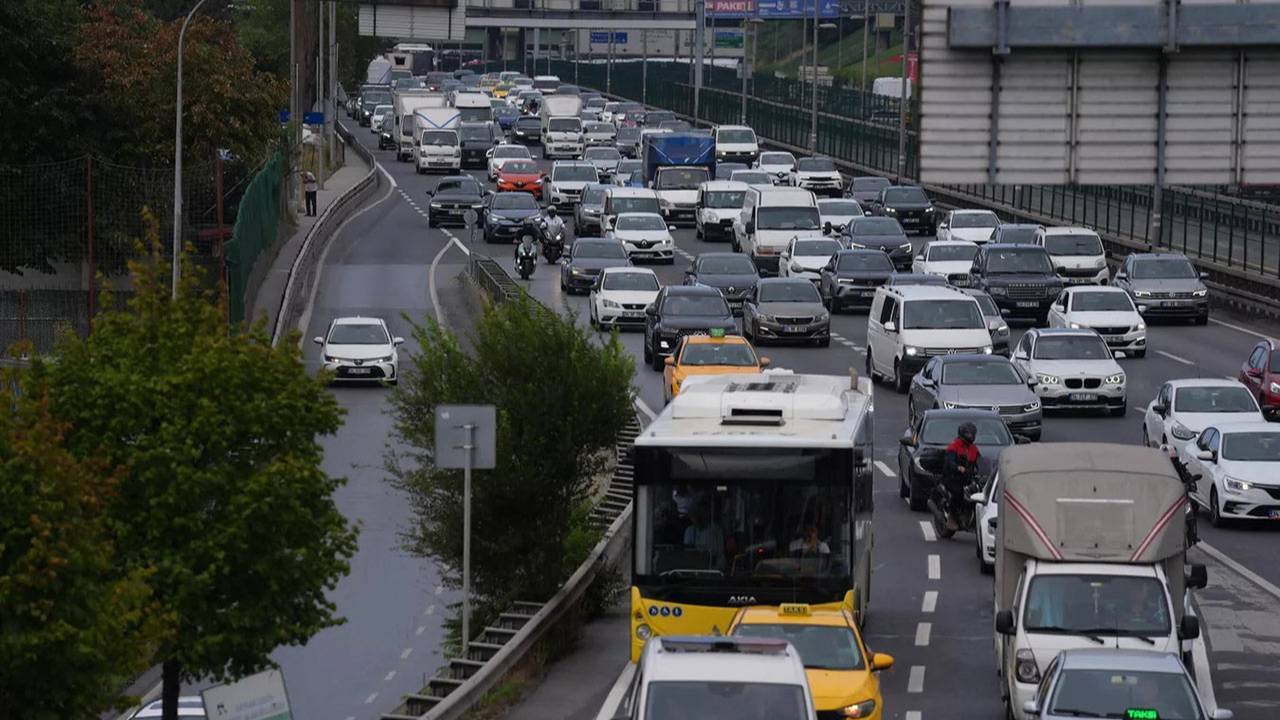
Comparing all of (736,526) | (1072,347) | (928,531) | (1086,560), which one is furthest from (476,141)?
(1086,560)

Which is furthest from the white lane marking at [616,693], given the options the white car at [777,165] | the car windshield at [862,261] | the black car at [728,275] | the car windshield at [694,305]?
the white car at [777,165]

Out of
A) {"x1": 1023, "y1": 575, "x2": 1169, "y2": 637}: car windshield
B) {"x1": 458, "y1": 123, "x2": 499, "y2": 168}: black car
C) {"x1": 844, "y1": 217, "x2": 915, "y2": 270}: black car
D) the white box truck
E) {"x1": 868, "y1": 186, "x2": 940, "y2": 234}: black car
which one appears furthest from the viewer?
{"x1": 458, "y1": 123, "x2": 499, "y2": 168}: black car

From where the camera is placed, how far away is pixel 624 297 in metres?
50.6

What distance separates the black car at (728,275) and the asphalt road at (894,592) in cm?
222

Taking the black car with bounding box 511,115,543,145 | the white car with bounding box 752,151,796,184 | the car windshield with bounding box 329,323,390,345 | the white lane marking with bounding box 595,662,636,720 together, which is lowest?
the white lane marking with bounding box 595,662,636,720

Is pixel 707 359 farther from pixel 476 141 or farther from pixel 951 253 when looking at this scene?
pixel 476 141

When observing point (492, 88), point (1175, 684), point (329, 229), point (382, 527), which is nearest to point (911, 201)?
point (329, 229)

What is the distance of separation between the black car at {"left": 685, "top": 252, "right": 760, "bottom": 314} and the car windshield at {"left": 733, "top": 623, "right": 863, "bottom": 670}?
32230 millimetres

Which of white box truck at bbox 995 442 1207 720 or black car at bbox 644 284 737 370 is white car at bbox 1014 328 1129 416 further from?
white box truck at bbox 995 442 1207 720

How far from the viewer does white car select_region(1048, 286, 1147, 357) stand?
152 feet

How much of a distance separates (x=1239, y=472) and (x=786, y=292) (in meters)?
18.8

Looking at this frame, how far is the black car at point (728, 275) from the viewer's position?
52.5 m

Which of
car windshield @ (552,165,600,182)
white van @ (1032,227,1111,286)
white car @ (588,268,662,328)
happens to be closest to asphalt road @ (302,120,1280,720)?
white car @ (588,268,662,328)

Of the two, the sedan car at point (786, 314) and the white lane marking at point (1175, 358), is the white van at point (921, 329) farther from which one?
the white lane marking at point (1175, 358)
